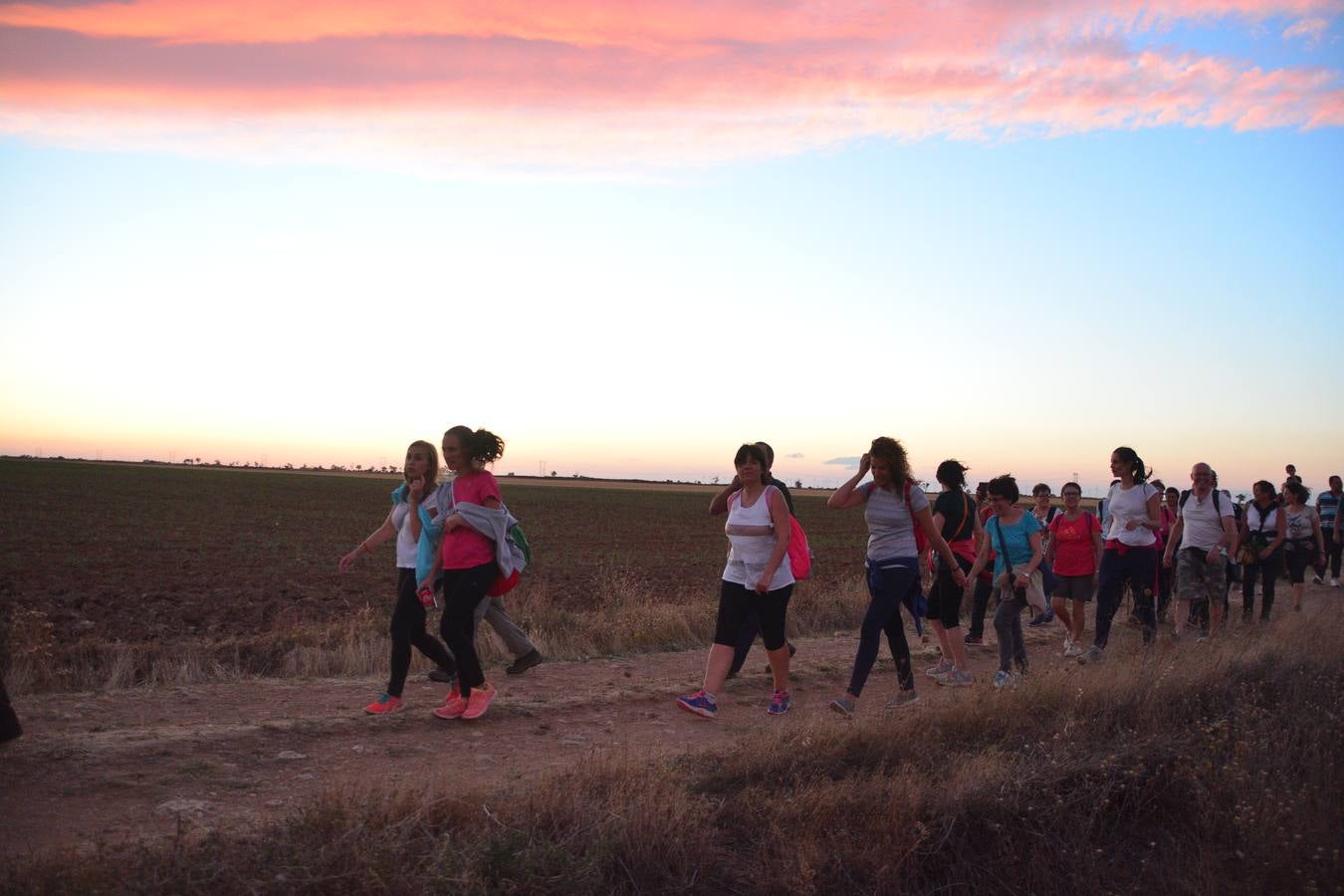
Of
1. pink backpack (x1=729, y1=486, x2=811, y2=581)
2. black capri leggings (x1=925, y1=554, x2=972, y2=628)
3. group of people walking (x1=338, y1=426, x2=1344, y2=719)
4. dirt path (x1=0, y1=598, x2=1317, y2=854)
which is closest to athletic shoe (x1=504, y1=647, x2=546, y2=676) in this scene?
group of people walking (x1=338, y1=426, x2=1344, y2=719)

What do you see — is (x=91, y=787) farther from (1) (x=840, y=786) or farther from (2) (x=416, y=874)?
(1) (x=840, y=786)

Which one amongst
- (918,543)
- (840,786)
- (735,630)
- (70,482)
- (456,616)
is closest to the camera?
(840,786)

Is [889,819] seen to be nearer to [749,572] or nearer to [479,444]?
[749,572]

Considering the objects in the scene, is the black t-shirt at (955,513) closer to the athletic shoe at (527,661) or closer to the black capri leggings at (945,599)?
the black capri leggings at (945,599)

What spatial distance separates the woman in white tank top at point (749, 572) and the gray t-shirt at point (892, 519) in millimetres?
721

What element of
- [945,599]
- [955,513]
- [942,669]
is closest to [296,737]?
[945,599]

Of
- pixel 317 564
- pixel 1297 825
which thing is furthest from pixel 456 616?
pixel 317 564

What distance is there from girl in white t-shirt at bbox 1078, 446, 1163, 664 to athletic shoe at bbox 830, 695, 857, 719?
9.91 ft

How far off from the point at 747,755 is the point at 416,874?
2.12 metres

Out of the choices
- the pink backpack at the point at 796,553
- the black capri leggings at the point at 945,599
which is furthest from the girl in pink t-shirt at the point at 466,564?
the black capri leggings at the point at 945,599

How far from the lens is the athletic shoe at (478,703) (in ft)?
21.7

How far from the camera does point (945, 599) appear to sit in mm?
8414

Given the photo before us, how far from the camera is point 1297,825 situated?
214 inches

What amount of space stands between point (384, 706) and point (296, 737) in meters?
0.75
